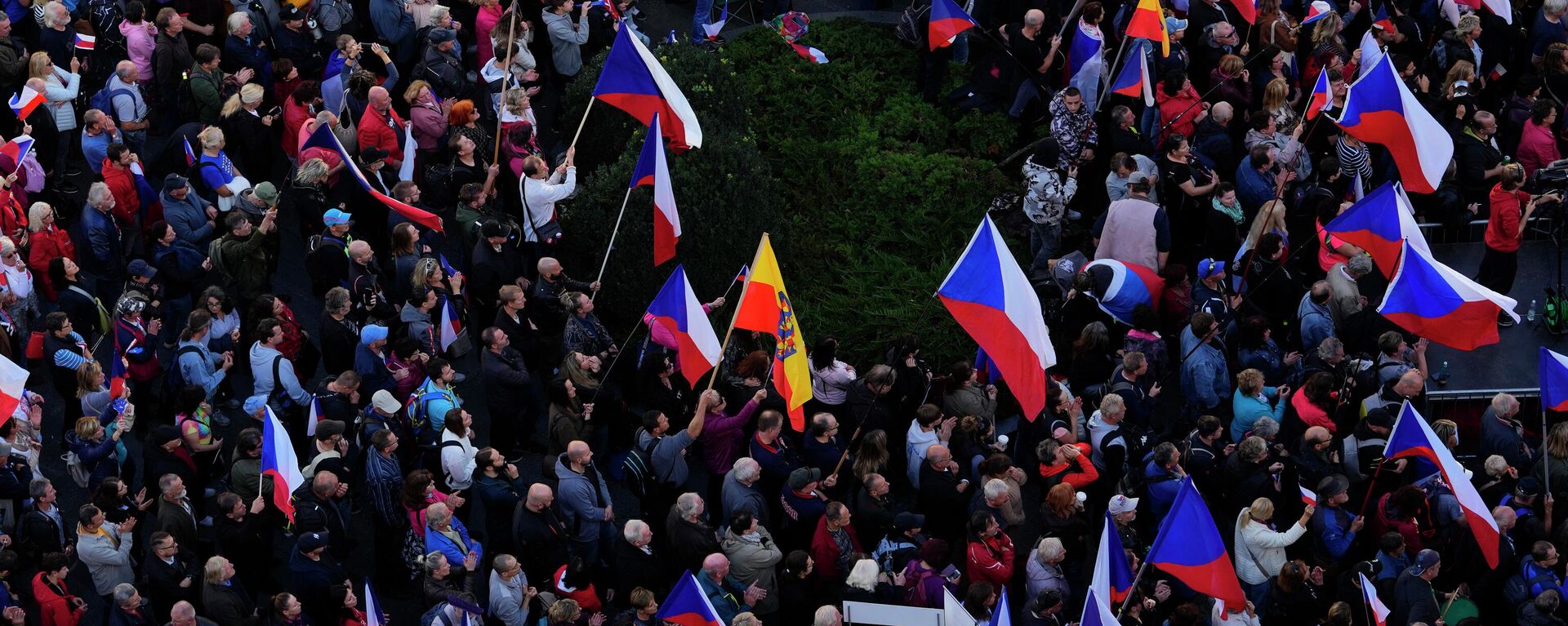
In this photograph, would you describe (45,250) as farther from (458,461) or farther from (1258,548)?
(1258,548)

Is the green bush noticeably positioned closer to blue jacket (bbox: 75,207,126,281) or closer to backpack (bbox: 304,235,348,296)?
backpack (bbox: 304,235,348,296)

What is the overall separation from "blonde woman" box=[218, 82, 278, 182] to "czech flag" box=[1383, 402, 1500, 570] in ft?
32.7

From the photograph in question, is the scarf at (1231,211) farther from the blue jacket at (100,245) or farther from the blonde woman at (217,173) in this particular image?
the blue jacket at (100,245)

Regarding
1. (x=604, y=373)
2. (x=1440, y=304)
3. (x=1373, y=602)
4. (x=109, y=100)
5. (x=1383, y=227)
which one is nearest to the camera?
(x=1373, y=602)

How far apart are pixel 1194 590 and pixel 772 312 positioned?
147 inches

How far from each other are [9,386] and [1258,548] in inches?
354

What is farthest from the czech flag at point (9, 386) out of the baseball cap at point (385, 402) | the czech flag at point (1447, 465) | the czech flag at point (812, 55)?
the czech flag at point (1447, 465)

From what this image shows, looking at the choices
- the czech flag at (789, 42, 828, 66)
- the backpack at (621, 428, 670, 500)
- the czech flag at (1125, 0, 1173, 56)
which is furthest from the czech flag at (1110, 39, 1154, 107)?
the backpack at (621, 428, 670, 500)

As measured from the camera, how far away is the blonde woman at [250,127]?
57.0 feet

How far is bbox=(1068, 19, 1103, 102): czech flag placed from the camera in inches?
763

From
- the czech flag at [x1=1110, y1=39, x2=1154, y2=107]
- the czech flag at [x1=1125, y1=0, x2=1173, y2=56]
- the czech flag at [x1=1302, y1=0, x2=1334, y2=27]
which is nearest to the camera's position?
the czech flag at [x1=1125, y1=0, x2=1173, y2=56]

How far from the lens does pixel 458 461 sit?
47.0 feet

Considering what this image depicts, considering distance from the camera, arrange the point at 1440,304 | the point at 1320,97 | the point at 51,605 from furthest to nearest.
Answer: the point at 1320,97, the point at 1440,304, the point at 51,605

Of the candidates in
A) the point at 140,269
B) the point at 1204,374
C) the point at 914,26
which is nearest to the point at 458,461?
the point at 140,269
